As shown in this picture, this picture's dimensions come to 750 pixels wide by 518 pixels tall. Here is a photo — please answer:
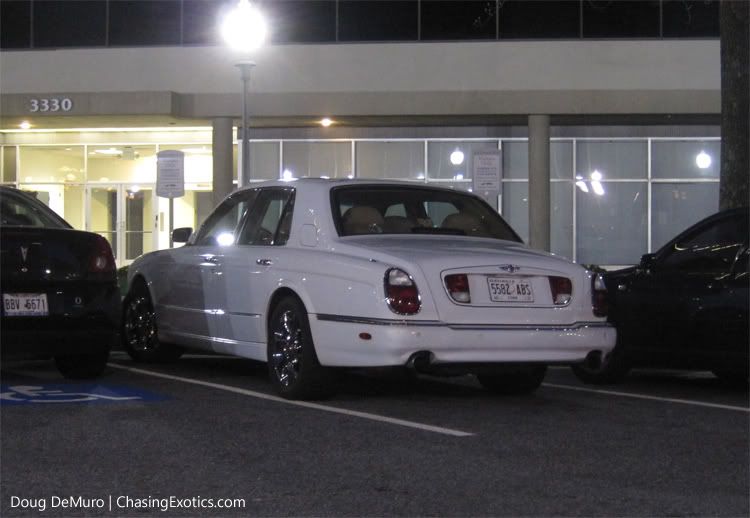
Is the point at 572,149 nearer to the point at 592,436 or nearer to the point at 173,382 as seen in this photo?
the point at 173,382

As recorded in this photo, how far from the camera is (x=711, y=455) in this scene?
6.66m

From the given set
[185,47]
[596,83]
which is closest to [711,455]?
[596,83]

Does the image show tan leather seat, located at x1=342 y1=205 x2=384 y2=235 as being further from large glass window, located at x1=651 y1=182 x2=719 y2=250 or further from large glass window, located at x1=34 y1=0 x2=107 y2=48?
large glass window, located at x1=651 y1=182 x2=719 y2=250

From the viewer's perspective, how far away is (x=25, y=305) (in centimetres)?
892

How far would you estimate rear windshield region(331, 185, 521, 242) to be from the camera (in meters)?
8.88

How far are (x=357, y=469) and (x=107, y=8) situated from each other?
72.5ft

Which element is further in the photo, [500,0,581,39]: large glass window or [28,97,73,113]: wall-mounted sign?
[500,0,581,39]: large glass window

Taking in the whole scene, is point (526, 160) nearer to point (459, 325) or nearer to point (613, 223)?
point (613, 223)

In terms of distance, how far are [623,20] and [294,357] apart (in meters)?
18.7

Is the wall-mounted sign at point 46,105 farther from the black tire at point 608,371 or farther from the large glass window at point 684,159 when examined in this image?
the black tire at point 608,371

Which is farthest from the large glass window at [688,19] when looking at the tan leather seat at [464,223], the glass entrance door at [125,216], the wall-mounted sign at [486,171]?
the tan leather seat at [464,223]

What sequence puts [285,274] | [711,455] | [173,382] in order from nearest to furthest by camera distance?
[711,455]
[285,274]
[173,382]

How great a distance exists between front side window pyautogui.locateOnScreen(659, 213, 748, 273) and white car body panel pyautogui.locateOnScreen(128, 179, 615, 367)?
1557mm

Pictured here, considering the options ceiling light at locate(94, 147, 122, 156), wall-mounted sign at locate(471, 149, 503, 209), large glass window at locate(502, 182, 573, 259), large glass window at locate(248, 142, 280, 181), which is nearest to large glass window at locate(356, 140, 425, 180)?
large glass window at locate(248, 142, 280, 181)
